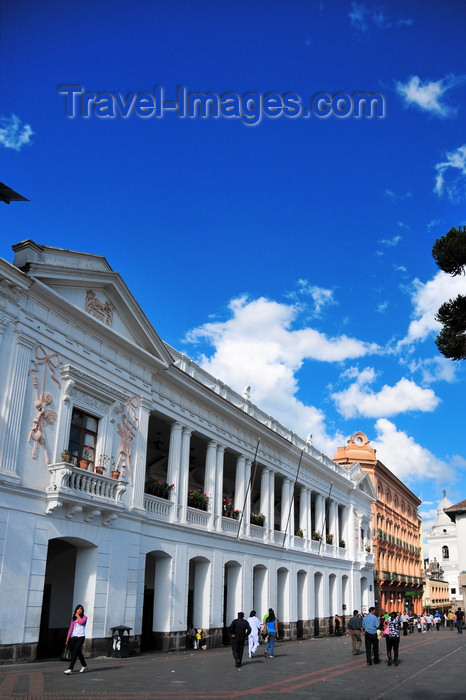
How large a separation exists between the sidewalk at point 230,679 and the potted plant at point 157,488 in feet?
17.8

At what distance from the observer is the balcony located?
17.2 m

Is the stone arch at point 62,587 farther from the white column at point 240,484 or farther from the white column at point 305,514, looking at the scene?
the white column at point 305,514

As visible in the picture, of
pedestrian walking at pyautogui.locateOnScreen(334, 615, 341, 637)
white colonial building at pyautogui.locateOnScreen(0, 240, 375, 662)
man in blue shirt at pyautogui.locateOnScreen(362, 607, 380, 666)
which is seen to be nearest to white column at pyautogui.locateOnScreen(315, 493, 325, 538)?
pedestrian walking at pyautogui.locateOnScreen(334, 615, 341, 637)

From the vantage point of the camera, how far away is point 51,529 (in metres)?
17.3

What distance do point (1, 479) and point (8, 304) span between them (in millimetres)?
4638

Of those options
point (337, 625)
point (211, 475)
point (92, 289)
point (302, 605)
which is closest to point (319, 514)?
point (302, 605)

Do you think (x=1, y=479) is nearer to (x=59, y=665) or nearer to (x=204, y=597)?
(x=59, y=665)

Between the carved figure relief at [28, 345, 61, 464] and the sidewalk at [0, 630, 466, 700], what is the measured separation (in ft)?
18.5

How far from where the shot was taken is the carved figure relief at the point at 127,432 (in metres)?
20.8

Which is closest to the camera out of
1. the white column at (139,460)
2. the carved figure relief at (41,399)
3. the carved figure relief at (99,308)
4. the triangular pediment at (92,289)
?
the carved figure relief at (41,399)

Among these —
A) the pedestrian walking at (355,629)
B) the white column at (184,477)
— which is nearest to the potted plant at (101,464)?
the white column at (184,477)

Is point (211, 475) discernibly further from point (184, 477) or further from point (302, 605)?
point (302, 605)

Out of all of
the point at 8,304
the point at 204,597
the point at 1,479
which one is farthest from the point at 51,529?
the point at 204,597

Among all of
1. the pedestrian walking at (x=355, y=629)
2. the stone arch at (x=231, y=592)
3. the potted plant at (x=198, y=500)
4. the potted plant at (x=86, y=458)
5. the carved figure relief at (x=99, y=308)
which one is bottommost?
the pedestrian walking at (x=355, y=629)
